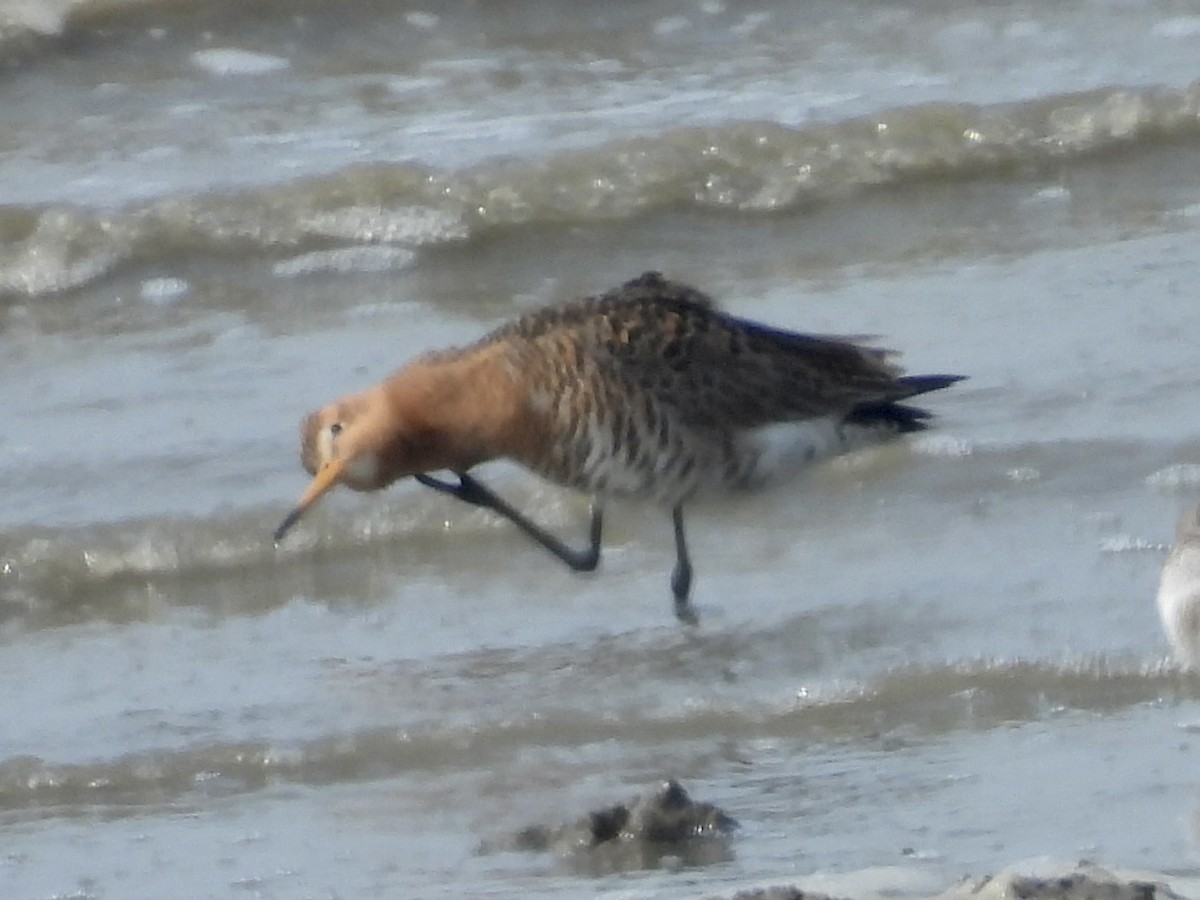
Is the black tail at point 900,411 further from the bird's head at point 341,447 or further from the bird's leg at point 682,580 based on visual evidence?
the bird's head at point 341,447

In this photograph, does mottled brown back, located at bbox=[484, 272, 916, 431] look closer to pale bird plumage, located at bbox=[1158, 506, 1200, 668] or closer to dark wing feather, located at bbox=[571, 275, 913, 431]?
dark wing feather, located at bbox=[571, 275, 913, 431]

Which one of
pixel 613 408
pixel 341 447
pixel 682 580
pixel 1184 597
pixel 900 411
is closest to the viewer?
pixel 1184 597

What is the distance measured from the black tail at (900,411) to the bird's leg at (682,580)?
55 cm

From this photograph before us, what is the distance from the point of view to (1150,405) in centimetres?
675

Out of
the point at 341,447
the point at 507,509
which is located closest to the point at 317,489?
the point at 341,447

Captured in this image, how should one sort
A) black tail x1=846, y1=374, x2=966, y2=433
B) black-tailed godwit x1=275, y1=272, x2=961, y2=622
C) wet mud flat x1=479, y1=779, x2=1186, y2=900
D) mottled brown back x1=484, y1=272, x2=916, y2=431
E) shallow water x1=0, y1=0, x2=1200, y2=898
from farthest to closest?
black tail x1=846, y1=374, x2=966, y2=433 < mottled brown back x1=484, y1=272, x2=916, y2=431 < black-tailed godwit x1=275, y1=272, x2=961, y2=622 < shallow water x1=0, y1=0, x2=1200, y2=898 < wet mud flat x1=479, y1=779, x2=1186, y2=900

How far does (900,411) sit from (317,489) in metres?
1.42

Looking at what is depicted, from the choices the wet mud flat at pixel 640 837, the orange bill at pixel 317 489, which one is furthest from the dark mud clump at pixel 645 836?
the orange bill at pixel 317 489

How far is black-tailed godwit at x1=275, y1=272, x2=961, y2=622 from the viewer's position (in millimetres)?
6383

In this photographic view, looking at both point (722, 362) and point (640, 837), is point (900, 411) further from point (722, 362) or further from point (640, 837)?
point (640, 837)

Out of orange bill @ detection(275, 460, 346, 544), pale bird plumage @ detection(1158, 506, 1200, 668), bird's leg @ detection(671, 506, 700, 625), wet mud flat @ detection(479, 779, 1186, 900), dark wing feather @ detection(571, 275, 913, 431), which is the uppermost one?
dark wing feather @ detection(571, 275, 913, 431)

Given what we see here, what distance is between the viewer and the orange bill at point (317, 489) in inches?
246

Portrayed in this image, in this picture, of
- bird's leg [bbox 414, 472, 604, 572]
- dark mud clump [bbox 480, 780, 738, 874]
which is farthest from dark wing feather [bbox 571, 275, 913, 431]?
dark mud clump [bbox 480, 780, 738, 874]

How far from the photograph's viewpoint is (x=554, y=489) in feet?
23.8
